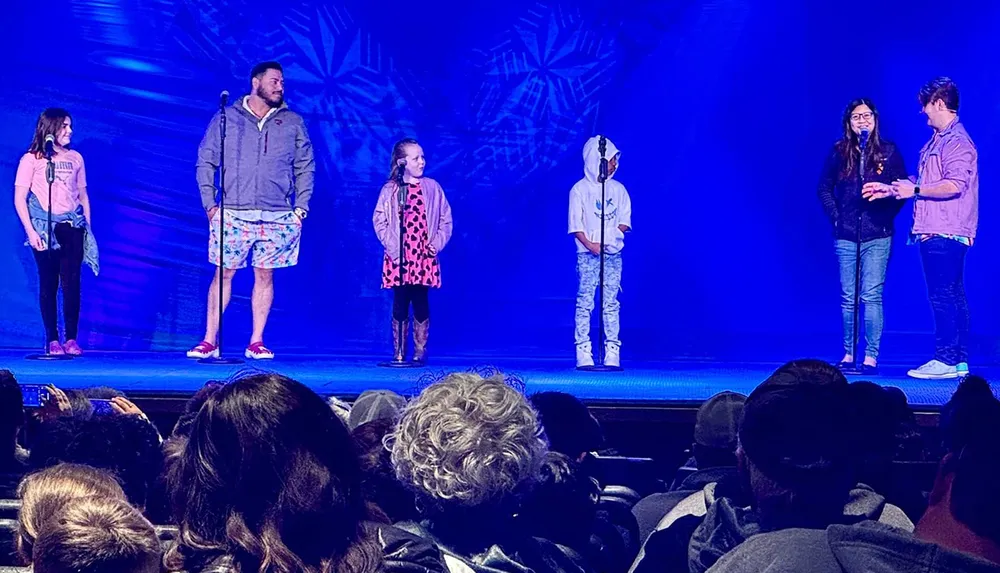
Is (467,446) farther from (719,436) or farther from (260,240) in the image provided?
(260,240)

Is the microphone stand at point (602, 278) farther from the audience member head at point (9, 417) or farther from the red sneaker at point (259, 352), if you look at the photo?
the audience member head at point (9, 417)

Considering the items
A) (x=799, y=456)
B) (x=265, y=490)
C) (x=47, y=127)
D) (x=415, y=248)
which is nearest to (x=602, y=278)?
(x=415, y=248)

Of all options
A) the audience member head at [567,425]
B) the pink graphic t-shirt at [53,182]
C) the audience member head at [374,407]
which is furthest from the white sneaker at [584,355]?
the audience member head at [567,425]

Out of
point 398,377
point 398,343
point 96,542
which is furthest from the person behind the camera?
point 398,343

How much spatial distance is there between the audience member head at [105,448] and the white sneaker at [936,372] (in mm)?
5355

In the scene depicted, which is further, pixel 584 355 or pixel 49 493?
pixel 584 355

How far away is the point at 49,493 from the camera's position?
71.5 inches

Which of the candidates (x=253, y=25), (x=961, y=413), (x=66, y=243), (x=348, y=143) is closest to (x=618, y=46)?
(x=348, y=143)

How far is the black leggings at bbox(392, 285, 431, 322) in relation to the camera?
779 cm

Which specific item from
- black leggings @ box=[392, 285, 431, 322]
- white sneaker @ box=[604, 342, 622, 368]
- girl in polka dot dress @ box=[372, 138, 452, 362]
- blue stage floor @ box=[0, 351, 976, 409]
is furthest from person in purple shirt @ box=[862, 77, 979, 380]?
black leggings @ box=[392, 285, 431, 322]

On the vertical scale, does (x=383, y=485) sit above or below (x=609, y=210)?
below

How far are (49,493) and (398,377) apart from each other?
4951mm

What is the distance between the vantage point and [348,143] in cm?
884

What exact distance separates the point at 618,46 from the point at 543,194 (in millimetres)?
1172
